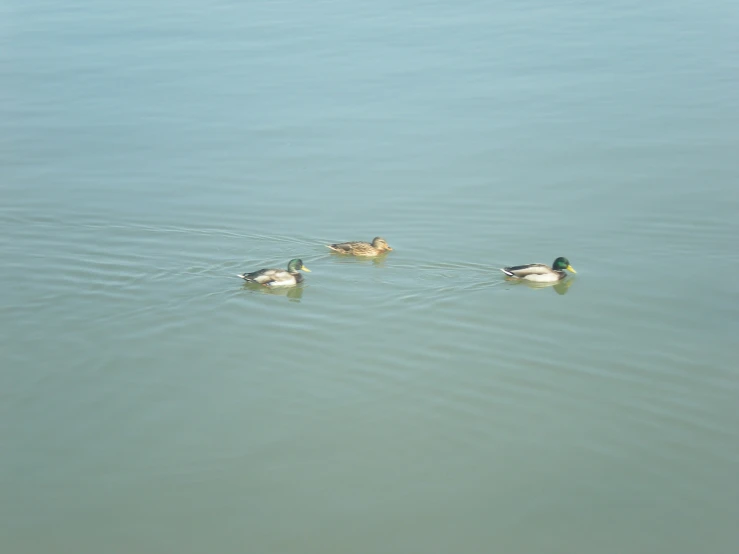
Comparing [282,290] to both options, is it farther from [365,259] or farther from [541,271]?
[541,271]

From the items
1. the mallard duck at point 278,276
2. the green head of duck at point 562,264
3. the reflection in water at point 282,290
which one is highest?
the green head of duck at point 562,264

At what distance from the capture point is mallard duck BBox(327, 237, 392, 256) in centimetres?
1320

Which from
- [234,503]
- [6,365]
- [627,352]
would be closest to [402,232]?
[627,352]

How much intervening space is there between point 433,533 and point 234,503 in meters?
1.51

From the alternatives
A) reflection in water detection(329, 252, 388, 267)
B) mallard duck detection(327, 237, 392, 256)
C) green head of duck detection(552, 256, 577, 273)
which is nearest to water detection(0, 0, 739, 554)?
reflection in water detection(329, 252, 388, 267)

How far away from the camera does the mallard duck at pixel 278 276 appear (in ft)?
41.6

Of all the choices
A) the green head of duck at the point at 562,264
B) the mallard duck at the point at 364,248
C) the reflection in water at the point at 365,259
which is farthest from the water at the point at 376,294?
the green head of duck at the point at 562,264

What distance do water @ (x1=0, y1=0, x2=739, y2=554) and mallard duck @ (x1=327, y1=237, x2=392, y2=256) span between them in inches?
5.9

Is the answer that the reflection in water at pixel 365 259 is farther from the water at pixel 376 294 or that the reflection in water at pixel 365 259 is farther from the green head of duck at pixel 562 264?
the green head of duck at pixel 562 264

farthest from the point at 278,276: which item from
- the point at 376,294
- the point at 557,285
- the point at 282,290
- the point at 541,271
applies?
the point at 557,285

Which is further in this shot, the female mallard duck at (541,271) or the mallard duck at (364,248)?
the mallard duck at (364,248)

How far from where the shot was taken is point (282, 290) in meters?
12.7

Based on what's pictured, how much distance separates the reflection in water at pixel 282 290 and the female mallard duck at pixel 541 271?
2.30 m

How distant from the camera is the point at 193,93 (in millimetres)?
19781
